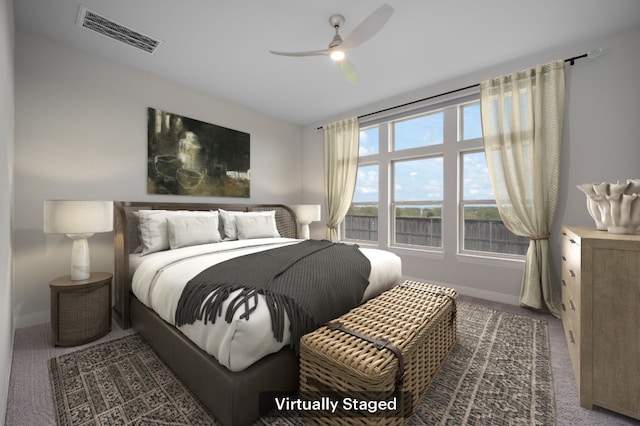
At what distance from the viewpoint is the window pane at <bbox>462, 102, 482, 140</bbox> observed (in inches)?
126

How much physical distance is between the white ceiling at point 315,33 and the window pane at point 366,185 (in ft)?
4.31

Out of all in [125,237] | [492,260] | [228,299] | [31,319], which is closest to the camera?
[228,299]

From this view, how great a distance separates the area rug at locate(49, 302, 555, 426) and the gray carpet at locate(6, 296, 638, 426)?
0.15 ft

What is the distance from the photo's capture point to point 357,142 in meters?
Answer: 4.12

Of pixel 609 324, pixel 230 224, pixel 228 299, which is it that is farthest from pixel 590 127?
pixel 230 224

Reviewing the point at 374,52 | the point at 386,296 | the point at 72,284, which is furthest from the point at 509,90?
the point at 72,284

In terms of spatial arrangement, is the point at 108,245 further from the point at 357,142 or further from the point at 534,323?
the point at 534,323

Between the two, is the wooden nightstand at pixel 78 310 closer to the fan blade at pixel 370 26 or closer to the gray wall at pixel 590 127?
the fan blade at pixel 370 26

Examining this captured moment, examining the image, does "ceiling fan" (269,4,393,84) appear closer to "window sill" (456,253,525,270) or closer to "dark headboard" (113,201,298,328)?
"dark headboard" (113,201,298,328)

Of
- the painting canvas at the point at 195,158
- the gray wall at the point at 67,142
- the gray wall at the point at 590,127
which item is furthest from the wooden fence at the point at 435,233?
the gray wall at the point at 67,142

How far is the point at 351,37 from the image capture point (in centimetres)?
197

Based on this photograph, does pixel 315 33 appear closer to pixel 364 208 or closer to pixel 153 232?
pixel 153 232

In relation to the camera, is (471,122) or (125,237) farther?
(471,122)

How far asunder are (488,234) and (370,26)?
106 inches
